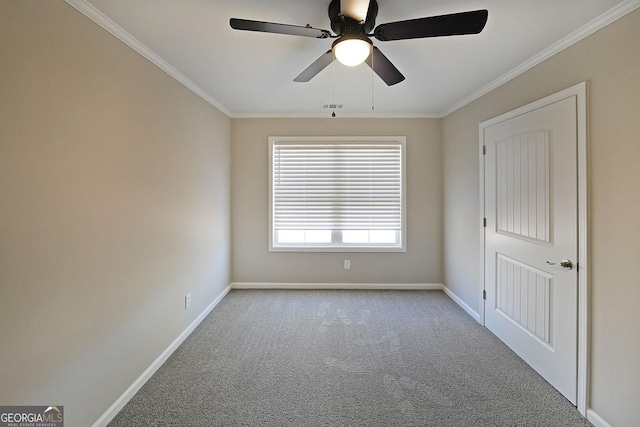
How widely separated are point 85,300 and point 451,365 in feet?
8.69

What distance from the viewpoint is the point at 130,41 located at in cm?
194

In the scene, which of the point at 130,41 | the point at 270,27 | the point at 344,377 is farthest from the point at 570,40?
the point at 130,41

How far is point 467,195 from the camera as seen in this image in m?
3.28

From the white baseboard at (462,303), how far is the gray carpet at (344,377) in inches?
3.0

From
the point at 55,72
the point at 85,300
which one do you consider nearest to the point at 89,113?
the point at 55,72

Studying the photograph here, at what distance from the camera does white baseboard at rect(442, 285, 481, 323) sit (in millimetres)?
3117

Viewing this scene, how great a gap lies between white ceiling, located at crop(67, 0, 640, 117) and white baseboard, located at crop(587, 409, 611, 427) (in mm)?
2402

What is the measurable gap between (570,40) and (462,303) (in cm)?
277

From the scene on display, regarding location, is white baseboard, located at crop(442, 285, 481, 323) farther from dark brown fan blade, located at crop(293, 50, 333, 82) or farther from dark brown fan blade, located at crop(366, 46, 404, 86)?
dark brown fan blade, located at crop(293, 50, 333, 82)


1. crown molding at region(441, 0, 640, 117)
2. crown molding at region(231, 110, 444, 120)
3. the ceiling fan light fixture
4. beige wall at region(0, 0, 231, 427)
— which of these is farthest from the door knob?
beige wall at region(0, 0, 231, 427)

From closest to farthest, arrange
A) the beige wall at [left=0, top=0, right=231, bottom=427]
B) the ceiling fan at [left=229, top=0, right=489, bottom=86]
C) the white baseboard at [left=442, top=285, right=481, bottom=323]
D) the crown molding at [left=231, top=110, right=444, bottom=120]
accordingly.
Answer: the beige wall at [left=0, top=0, right=231, bottom=427], the ceiling fan at [left=229, top=0, right=489, bottom=86], the white baseboard at [left=442, top=285, right=481, bottom=323], the crown molding at [left=231, top=110, right=444, bottom=120]

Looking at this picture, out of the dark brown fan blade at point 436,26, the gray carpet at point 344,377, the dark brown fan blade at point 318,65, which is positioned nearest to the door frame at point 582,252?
the gray carpet at point 344,377

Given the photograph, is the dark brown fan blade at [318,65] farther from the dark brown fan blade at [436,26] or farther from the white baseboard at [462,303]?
the white baseboard at [462,303]

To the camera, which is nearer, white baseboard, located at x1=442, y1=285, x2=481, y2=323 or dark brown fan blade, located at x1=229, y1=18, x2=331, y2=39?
dark brown fan blade, located at x1=229, y1=18, x2=331, y2=39
